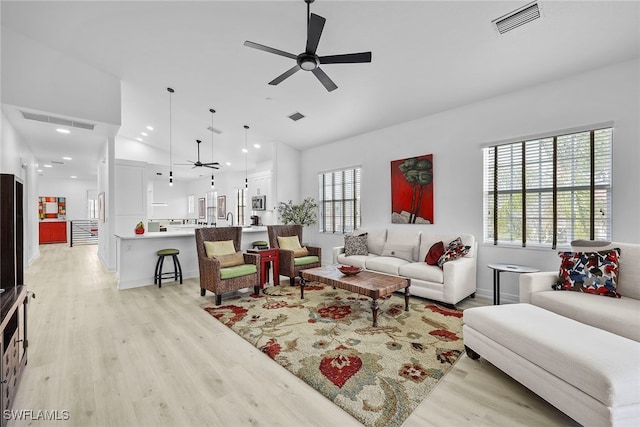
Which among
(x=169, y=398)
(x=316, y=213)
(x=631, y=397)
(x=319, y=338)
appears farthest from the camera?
(x=316, y=213)

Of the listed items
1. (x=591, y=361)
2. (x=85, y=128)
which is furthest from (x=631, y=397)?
(x=85, y=128)

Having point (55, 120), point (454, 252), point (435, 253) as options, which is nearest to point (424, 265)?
point (435, 253)

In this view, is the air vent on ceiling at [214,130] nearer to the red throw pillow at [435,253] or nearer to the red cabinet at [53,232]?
the red throw pillow at [435,253]

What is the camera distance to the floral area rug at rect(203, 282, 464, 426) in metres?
1.88

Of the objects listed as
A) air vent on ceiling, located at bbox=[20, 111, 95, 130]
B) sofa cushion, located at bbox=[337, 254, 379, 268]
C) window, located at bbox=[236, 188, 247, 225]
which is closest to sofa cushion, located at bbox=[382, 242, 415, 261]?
sofa cushion, located at bbox=[337, 254, 379, 268]

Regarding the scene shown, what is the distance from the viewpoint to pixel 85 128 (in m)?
4.99

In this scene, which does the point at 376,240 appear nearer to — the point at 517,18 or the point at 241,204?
the point at 517,18

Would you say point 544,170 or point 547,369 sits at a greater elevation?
point 544,170

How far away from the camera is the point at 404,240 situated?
4.71 m

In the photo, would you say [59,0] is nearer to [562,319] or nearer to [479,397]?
[479,397]

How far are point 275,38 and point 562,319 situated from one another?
162 inches

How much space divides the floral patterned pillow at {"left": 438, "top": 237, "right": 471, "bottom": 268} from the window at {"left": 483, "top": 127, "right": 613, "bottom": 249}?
0.57 meters

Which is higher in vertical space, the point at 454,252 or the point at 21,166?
the point at 21,166

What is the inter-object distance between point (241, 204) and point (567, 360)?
9493 millimetres
